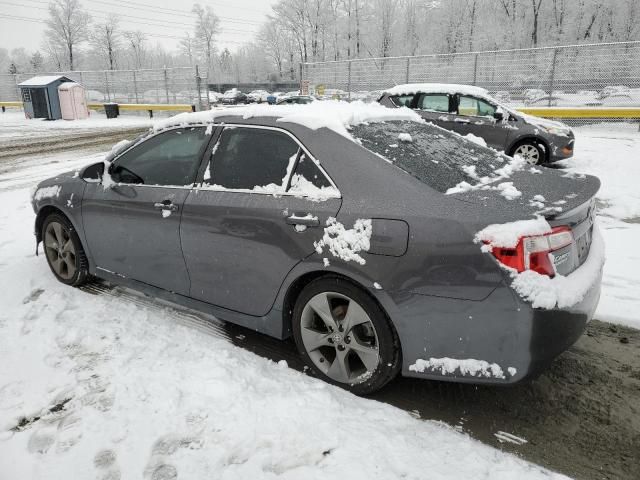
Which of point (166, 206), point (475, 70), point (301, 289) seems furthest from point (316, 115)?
point (475, 70)

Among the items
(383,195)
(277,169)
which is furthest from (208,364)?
(383,195)

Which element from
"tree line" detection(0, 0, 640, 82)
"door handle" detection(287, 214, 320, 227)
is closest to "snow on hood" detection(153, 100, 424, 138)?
"door handle" detection(287, 214, 320, 227)

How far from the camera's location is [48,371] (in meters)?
3.04

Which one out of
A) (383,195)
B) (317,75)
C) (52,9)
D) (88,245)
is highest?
(52,9)

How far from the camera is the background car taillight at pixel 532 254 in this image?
223cm

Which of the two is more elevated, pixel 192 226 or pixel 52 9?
pixel 52 9

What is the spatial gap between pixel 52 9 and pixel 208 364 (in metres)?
67.9

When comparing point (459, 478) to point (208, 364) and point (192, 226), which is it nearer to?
point (208, 364)

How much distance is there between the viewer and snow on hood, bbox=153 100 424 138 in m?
2.99

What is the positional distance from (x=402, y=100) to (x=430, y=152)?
25.6 ft

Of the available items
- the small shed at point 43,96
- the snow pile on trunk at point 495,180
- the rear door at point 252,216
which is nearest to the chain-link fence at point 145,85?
the small shed at point 43,96

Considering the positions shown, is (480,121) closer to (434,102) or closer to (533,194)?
(434,102)

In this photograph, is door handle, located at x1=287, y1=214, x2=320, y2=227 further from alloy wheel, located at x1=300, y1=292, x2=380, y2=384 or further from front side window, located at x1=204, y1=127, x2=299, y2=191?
alloy wheel, located at x1=300, y1=292, x2=380, y2=384

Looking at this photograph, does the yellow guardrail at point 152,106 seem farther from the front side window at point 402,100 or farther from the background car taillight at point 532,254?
the background car taillight at point 532,254
